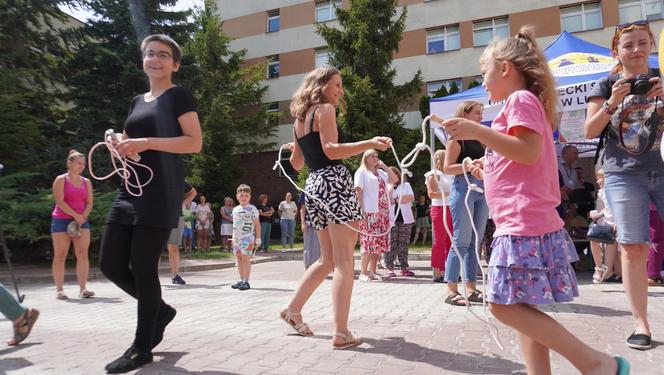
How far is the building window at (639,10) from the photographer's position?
2108cm

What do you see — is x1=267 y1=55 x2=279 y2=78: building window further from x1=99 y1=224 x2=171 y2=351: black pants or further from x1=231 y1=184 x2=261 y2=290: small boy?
x1=99 y1=224 x2=171 y2=351: black pants

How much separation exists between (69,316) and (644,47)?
565 cm

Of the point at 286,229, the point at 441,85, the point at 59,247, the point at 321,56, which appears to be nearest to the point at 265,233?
the point at 286,229

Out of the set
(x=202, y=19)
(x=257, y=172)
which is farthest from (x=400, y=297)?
(x=202, y=19)

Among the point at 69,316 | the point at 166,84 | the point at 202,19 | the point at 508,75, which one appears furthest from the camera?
the point at 202,19

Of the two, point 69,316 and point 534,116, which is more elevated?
point 534,116

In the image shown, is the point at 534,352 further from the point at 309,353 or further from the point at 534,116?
the point at 309,353

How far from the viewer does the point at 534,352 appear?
2.27 meters

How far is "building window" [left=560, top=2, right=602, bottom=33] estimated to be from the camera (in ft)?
72.2

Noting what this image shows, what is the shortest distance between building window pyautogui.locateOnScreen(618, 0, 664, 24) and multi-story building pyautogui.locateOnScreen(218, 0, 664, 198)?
0.12 ft

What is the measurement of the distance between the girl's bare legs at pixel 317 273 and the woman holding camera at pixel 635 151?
2.02 meters

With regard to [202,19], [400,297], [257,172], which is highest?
[202,19]

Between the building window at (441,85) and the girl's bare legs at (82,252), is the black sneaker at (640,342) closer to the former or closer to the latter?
the girl's bare legs at (82,252)

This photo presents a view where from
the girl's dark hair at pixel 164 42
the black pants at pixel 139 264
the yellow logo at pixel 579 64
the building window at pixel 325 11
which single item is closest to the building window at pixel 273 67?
the building window at pixel 325 11
